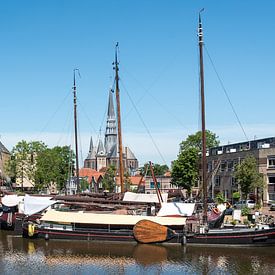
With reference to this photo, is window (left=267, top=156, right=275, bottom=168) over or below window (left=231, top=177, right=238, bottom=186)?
over

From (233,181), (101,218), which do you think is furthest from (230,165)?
(101,218)

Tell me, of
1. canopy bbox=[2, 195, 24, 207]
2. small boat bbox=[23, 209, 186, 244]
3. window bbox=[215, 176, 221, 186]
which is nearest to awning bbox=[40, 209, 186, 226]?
small boat bbox=[23, 209, 186, 244]

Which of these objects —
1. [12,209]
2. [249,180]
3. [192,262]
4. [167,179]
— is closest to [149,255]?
[192,262]

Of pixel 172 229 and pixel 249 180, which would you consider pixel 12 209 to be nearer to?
pixel 172 229

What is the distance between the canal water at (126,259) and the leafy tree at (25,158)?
68.3 meters

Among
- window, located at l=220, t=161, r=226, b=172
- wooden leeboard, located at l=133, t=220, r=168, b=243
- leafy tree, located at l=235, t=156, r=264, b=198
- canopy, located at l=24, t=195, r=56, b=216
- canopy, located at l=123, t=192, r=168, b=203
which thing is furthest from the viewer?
window, located at l=220, t=161, r=226, b=172

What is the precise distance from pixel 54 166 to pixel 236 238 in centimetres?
7814

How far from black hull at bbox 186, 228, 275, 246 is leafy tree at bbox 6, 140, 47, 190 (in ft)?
249

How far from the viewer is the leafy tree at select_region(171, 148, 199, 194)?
98125 millimetres

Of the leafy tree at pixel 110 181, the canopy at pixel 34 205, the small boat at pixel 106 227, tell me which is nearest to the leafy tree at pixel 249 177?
the small boat at pixel 106 227

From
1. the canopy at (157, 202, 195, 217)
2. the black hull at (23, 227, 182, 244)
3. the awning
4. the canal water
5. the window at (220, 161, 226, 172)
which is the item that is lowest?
the canal water

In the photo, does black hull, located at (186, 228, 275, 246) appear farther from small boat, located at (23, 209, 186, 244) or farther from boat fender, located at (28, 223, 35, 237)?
boat fender, located at (28, 223, 35, 237)

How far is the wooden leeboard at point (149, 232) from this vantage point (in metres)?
42.5

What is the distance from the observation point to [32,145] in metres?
112
